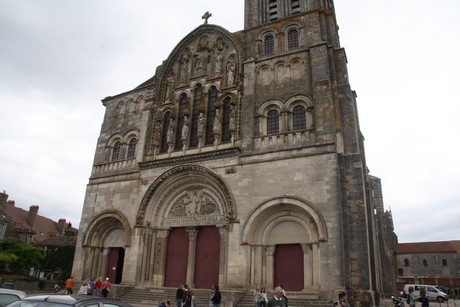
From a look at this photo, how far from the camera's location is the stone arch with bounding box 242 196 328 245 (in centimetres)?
1559

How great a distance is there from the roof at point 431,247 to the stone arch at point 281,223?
4989 centimetres

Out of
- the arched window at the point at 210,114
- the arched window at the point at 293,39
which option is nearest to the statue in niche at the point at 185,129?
the arched window at the point at 210,114

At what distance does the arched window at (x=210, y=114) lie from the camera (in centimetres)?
2028

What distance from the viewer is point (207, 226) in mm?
18641

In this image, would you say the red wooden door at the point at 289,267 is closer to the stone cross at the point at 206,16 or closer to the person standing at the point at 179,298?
the person standing at the point at 179,298

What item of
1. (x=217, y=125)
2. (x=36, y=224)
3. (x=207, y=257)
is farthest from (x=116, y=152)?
(x=36, y=224)

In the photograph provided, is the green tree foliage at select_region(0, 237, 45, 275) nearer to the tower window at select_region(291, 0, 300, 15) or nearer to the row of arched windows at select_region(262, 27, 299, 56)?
the row of arched windows at select_region(262, 27, 299, 56)

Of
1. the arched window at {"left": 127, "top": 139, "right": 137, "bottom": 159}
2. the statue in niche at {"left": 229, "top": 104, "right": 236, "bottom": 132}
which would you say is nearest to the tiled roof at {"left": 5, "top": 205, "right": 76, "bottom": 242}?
the arched window at {"left": 127, "top": 139, "right": 137, "bottom": 159}

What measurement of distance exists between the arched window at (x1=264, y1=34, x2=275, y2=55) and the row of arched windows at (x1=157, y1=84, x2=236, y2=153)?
147 inches

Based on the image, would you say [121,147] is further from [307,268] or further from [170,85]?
[307,268]

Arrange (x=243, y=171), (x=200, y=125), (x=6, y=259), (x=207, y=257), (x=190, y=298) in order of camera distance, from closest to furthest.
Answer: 1. (x=190, y=298)
2. (x=243, y=171)
3. (x=207, y=257)
4. (x=200, y=125)
5. (x=6, y=259)

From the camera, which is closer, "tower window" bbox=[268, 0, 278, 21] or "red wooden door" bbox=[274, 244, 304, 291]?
"red wooden door" bbox=[274, 244, 304, 291]

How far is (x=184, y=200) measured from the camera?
1975 centimetres

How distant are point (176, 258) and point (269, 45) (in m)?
13.3
